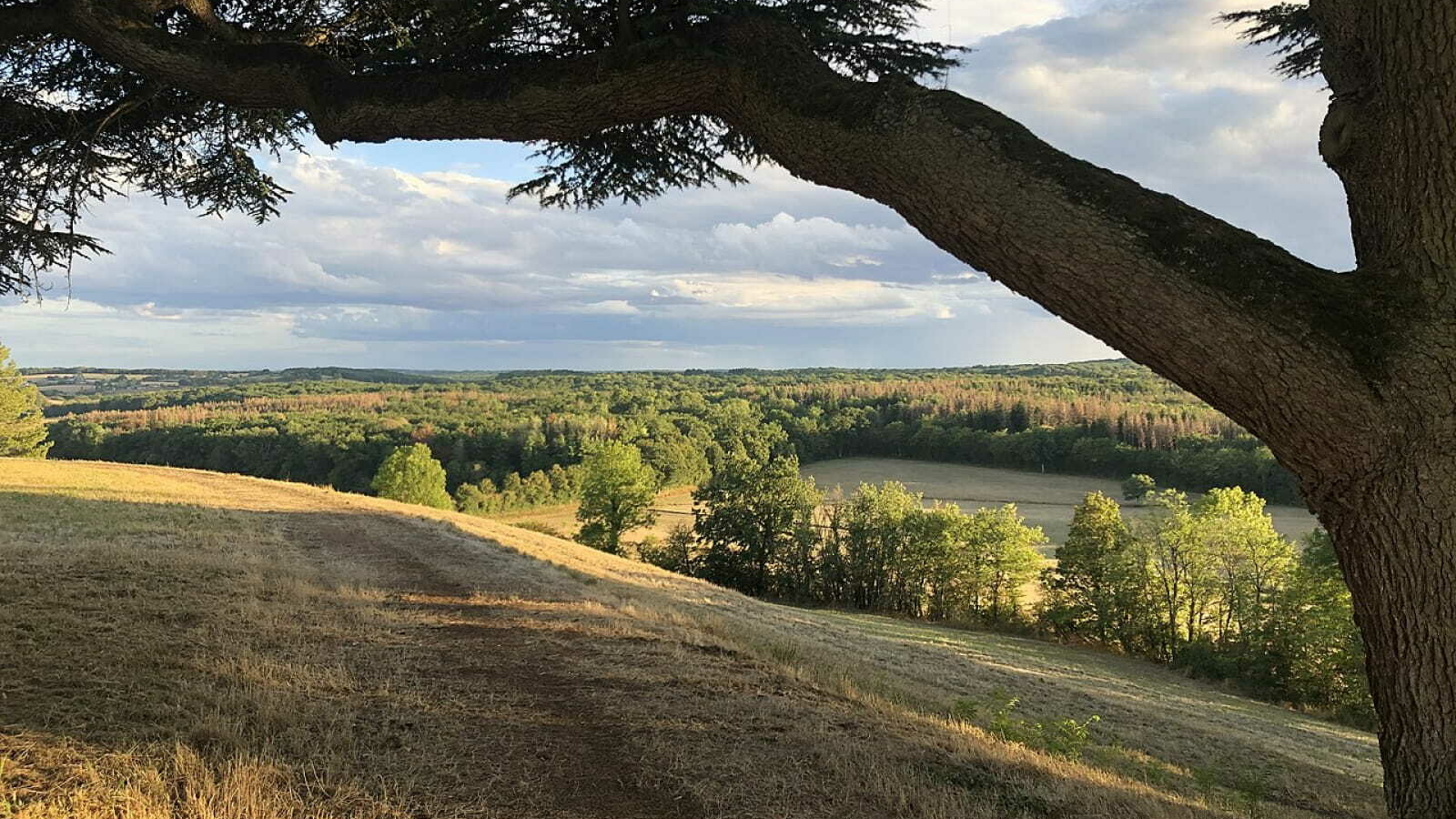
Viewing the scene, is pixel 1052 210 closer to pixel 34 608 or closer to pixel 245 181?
pixel 245 181

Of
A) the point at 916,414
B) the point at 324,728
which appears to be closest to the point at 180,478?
the point at 324,728

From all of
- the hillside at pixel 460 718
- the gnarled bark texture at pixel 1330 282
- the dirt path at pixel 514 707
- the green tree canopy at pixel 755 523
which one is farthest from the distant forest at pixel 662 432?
the gnarled bark texture at pixel 1330 282

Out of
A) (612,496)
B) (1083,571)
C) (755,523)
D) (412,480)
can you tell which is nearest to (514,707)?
(1083,571)

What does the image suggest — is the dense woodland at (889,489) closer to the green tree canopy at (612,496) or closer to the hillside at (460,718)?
the green tree canopy at (612,496)

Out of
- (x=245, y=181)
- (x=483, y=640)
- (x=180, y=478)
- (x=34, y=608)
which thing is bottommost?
(x=180, y=478)

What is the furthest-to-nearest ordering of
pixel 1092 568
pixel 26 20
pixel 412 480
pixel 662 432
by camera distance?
1. pixel 662 432
2. pixel 412 480
3. pixel 1092 568
4. pixel 26 20

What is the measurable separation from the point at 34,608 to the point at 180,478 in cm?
2775

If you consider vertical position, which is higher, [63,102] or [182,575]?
[63,102]

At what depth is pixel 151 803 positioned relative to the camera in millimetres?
3156

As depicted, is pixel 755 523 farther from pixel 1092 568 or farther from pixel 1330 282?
pixel 1330 282

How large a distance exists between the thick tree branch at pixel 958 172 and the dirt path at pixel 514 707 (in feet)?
10.6

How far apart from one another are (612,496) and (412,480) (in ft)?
43.3

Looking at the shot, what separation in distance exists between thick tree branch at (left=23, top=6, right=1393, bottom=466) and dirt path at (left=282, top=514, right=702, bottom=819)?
323 cm

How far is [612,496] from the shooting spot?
1806 inches
